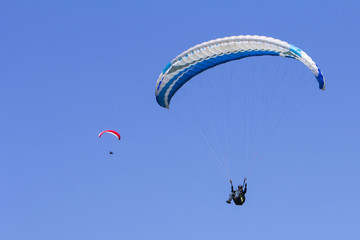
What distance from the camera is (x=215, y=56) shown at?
42.3 metres

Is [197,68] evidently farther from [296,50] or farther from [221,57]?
[296,50]

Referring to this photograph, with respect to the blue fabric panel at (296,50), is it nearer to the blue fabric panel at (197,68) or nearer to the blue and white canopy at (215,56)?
the blue and white canopy at (215,56)

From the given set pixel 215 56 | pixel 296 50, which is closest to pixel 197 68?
pixel 215 56

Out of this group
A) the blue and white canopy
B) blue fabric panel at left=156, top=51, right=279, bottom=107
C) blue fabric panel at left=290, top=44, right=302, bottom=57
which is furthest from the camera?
blue fabric panel at left=156, top=51, right=279, bottom=107

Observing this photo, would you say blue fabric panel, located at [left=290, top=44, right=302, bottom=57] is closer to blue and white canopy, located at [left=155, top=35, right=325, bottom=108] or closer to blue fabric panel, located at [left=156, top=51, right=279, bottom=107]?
blue and white canopy, located at [left=155, top=35, right=325, bottom=108]

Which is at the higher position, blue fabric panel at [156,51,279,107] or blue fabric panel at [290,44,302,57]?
blue fabric panel at [156,51,279,107]

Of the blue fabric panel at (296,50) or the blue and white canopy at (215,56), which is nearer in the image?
the blue fabric panel at (296,50)

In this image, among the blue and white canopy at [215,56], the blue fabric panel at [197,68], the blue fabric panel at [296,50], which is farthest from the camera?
the blue fabric panel at [197,68]

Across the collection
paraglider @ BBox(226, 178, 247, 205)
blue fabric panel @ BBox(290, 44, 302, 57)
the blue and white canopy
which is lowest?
paraglider @ BBox(226, 178, 247, 205)

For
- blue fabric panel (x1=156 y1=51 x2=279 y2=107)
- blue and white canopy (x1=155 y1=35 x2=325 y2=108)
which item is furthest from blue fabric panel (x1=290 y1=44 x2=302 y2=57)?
blue fabric panel (x1=156 y1=51 x2=279 y2=107)

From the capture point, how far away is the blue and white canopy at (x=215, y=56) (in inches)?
1593

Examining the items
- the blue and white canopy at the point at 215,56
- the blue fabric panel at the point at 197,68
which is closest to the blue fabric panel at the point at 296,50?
the blue and white canopy at the point at 215,56

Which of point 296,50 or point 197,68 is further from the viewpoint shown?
point 197,68

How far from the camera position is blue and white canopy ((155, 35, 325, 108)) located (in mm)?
40469
